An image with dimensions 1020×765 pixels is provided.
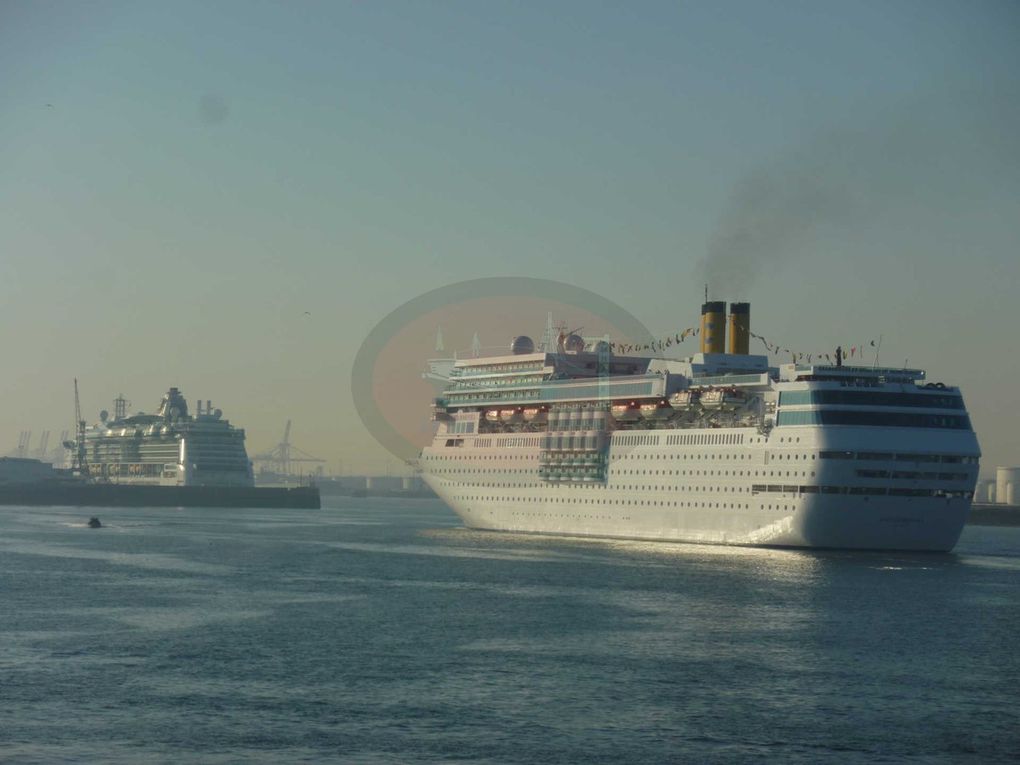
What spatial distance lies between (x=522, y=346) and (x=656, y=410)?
18914 millimetres

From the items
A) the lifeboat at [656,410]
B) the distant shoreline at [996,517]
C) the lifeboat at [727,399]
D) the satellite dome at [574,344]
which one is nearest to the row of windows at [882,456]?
the lifeboat at [727,399]

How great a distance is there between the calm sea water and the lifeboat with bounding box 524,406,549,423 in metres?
30.0

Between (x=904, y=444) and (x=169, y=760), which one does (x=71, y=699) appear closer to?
(x=169, y=760)

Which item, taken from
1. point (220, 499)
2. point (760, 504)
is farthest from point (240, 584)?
point (220, 499)

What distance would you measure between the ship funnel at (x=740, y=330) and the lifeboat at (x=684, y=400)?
23.7 feet

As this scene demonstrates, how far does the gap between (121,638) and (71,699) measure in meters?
9.81

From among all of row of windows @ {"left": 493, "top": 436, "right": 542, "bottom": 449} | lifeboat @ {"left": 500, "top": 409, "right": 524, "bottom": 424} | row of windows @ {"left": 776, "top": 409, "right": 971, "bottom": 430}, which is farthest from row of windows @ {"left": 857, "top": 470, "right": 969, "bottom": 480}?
lifeboat @ {"left": 500, "top": 409, "right": 524, "bottom": 424}

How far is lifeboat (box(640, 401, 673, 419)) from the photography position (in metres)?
90.6

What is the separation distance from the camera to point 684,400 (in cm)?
8769

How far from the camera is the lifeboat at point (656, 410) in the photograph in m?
90.6

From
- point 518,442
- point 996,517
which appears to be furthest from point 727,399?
point 996,517

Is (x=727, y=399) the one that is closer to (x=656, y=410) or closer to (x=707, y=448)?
(x=707, y=448)

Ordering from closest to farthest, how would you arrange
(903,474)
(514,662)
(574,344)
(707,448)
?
(514,662) → (903,474) → (707,448) → (574,344)

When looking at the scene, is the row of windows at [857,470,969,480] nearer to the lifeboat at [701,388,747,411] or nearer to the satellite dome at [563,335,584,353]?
the lifeboat at [701,388,747,411]
